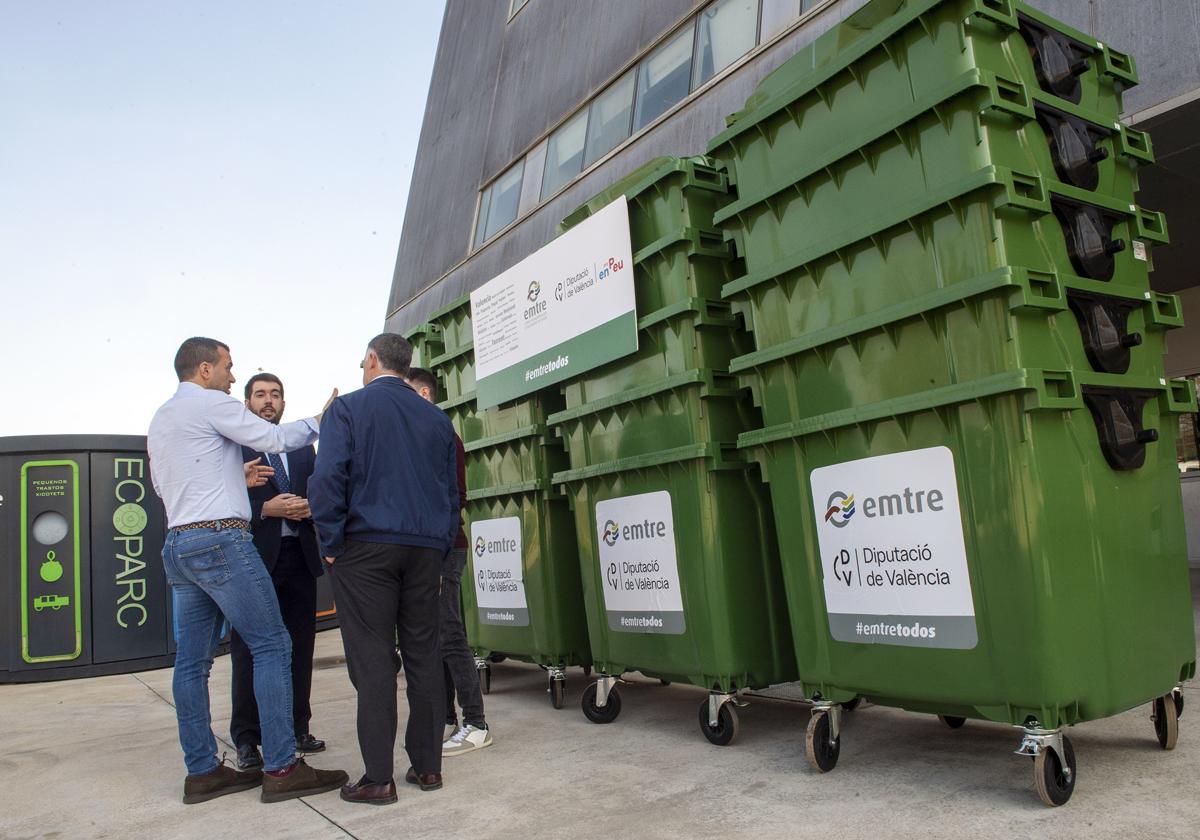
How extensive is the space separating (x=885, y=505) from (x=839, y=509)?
0.21 metres

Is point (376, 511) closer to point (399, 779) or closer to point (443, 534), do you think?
point (443, 534)

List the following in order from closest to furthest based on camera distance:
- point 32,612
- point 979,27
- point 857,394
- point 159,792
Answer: point 979,27
point 857,394
point 159,792
point 32,612

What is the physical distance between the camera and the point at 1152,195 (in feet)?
25.4

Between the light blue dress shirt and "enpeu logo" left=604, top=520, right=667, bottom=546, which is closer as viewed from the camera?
the light blue dress shirt

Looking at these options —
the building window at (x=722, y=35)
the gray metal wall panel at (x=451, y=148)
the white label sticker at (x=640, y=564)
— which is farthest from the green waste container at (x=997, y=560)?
the gray metal wall panel at (x=451, y=148)

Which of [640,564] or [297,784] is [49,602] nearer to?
[297,784]

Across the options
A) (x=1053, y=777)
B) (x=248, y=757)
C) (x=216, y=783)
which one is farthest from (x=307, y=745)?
(x=1053, y=777)

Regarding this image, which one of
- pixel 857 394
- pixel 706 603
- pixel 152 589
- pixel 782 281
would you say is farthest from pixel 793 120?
pixel 152 589

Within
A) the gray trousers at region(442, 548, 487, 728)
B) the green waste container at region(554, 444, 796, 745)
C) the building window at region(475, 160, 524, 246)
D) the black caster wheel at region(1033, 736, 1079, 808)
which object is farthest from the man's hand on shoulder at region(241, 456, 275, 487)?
the building window at region(475, 160, 524, 246)

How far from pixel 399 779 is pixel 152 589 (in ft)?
21.0

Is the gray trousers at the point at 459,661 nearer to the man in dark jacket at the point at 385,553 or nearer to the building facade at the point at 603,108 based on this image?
the man in dark jacket at the point at 385,553

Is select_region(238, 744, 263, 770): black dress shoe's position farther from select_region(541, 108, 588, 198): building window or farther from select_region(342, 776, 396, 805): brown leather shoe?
select_region(541, 108, 588, 198): building window

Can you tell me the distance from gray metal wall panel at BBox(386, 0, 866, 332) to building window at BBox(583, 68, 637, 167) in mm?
286

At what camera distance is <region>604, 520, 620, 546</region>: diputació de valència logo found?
445cm
